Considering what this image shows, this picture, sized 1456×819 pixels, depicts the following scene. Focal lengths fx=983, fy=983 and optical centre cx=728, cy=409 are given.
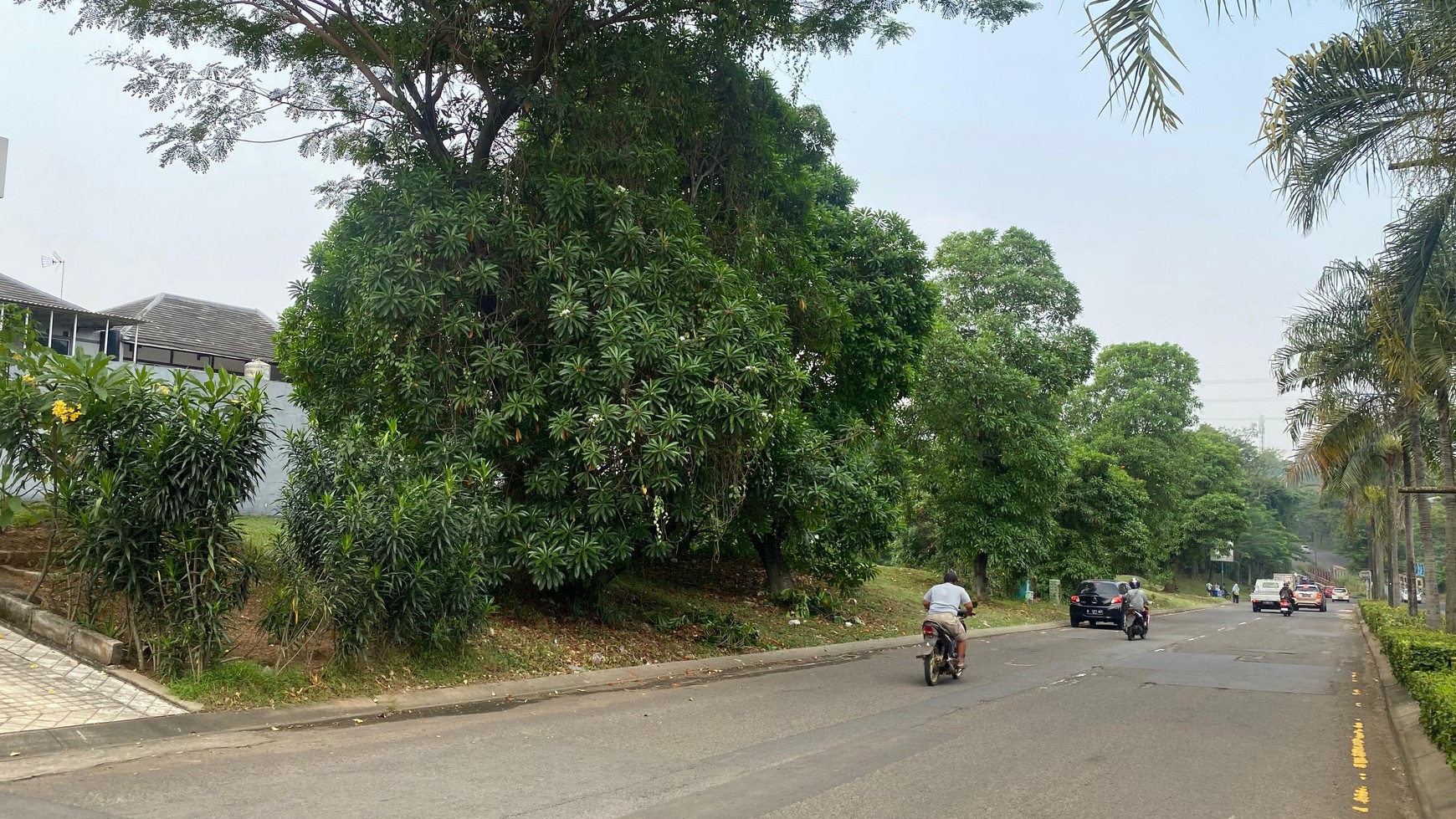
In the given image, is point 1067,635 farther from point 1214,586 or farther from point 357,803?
point 1214,586

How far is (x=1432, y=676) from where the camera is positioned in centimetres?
1024

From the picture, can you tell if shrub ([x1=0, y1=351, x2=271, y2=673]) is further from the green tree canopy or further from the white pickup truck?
the white pickup truck

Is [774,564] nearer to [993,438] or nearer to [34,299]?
[993,438]

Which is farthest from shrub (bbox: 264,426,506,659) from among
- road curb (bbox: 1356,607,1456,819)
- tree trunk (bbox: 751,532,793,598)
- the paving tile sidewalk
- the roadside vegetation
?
tree trunk (bbox: 751,532,793,598)

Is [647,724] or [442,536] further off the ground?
[442,536]

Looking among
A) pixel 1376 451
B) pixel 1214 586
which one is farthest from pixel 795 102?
pixel 1214 586

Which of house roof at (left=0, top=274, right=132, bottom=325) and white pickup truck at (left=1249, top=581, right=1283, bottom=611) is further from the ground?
house roof at (left=0, top=274, right=132, bottom=325)

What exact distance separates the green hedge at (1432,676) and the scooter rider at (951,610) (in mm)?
5087

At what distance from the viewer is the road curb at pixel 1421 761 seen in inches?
275

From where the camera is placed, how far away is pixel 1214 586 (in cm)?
7994

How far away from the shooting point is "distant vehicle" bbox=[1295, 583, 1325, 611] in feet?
164

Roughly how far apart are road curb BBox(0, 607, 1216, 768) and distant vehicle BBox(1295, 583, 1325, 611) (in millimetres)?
43404

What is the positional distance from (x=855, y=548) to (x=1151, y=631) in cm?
1469

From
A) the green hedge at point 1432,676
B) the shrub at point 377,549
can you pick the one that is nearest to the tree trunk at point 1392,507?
the green hedge at point 1432,676
